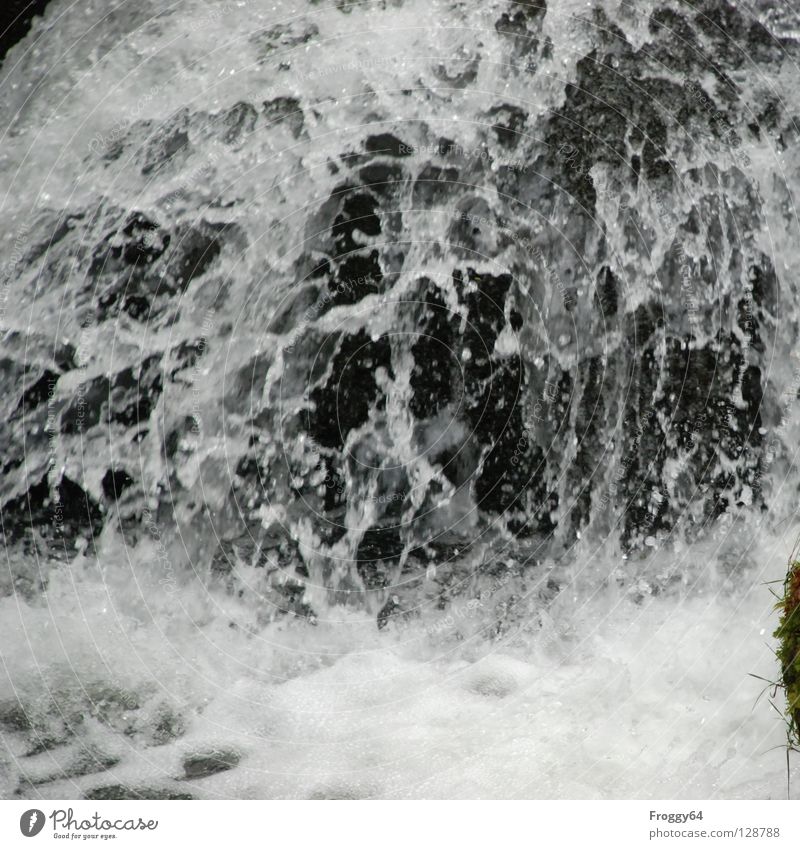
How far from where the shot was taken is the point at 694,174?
1258 millimetres

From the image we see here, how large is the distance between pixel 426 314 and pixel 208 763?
76 cm

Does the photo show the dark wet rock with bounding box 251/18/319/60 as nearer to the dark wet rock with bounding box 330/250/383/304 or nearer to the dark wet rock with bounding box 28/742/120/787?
the dark wet rock with bounding box 330/250/383/304

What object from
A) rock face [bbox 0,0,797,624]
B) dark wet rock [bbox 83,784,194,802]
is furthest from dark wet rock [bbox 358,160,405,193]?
dark wet rock [bbox 83,784,194,802]

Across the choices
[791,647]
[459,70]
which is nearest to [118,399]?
[459,70]

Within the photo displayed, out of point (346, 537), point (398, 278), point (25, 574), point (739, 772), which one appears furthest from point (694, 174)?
point (25, 574)

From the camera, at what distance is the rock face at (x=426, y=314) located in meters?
1.22

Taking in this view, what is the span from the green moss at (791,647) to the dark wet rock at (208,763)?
807 mm

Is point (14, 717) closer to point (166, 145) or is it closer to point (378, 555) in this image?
point (378, 555)

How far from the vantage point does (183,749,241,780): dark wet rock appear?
118 centimetres

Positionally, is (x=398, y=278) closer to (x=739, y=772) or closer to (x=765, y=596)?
(x=765, y=596)
